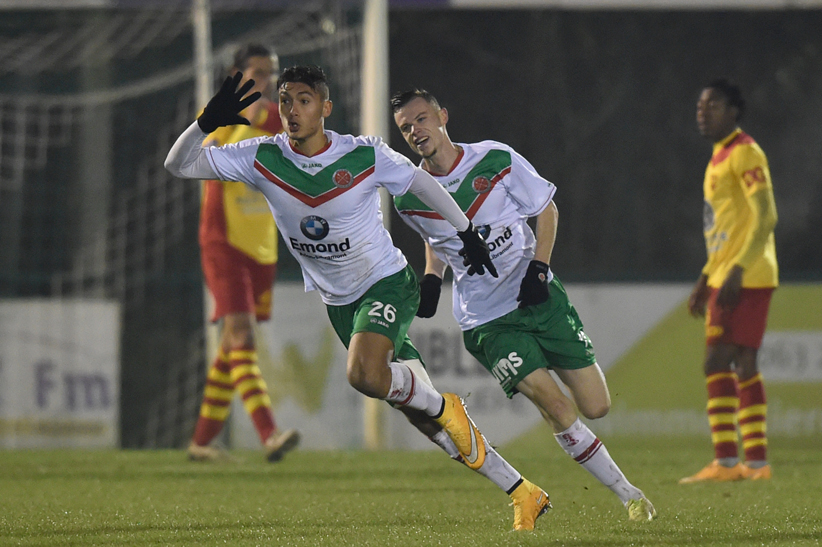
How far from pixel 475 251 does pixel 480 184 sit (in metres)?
0.55

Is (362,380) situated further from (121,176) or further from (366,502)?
(121,176)

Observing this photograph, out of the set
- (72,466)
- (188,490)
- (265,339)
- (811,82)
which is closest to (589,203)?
(811,82)

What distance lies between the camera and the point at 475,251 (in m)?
4.55

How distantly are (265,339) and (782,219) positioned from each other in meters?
6.19

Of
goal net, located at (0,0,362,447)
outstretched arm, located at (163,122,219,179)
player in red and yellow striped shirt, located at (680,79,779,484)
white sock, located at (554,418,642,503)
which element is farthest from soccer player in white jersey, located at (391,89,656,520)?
goal net, located at (0,0,362,447)

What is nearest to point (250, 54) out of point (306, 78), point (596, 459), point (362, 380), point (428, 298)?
point (306, 78)

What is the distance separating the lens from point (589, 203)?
1266cm

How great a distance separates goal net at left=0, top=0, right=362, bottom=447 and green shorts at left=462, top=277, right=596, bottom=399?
486 cm

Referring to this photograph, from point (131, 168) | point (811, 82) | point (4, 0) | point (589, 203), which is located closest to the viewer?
point (4, 0)

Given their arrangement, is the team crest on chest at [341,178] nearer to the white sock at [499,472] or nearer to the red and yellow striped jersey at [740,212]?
the white sock at [499,472]

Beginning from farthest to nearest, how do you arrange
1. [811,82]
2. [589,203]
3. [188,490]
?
[811,82] → [589,203] → [188,490]

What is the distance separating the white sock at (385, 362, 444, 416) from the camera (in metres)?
4.52

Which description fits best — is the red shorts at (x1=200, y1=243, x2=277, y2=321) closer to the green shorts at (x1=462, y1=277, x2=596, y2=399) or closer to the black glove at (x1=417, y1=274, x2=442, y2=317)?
the black glove at (x1=417, y1=274, x2=442, y2=317)

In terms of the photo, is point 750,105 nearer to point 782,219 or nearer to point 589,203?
point 782,219
